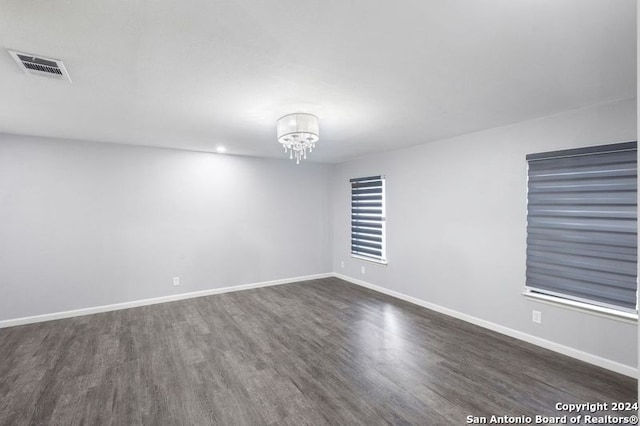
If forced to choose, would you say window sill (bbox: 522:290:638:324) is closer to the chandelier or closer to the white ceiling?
the white ceiling

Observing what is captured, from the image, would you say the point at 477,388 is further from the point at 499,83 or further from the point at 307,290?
the point at 307,290

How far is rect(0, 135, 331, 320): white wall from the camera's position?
3857mm

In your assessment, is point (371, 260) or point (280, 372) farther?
point (371, 260)

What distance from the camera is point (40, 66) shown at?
6.45 feet

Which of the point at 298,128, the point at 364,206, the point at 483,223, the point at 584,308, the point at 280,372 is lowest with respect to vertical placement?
the point at 280,372

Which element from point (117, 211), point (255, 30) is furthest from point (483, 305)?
point (117, 211)

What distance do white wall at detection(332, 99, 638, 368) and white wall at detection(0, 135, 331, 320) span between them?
2043mm

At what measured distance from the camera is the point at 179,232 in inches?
190

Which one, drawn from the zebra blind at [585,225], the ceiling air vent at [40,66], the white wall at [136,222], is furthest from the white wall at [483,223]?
the ceiling air vent at [40,66]

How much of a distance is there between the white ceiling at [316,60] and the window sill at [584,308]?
188 centimetres

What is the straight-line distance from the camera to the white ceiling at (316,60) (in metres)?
1.45

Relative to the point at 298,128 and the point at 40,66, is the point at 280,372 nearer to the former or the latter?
the point at 298,128

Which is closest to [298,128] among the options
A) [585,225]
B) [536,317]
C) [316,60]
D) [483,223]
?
[316,60]

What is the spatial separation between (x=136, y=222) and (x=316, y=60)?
3.93 metres
